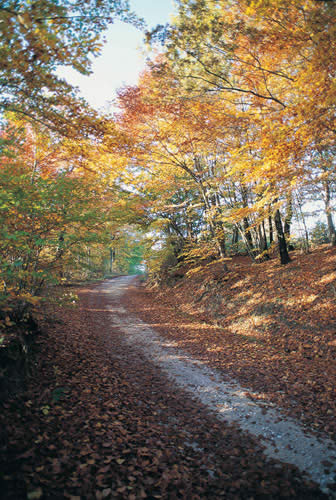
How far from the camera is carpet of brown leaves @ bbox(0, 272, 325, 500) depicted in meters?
2.71

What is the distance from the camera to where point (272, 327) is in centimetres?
818

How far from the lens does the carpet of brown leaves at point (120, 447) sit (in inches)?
106

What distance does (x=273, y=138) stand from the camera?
5809 millimetres

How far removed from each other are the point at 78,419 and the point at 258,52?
8357mm

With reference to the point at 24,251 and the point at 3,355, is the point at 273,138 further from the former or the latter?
the point at 3,355

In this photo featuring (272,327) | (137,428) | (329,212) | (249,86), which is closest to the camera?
(137,428)

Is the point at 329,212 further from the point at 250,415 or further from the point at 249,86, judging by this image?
the point at 250,415

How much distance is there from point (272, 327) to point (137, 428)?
590 cm

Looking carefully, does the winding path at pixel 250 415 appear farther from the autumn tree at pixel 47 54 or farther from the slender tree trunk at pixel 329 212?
the slender tree trunk at pixel 329 212

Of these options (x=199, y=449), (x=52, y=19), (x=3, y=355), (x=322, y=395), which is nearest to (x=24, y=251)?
(x=3, y=355)

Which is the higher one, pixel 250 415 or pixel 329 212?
pixel 329 212

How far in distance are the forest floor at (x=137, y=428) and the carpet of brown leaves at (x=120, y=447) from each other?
12 mm

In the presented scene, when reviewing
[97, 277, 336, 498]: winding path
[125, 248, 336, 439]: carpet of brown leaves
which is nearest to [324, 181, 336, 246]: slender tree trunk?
[125, 248, 336, 439]: carpet of brown leaves

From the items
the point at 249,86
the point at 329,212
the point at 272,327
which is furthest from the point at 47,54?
the point at 329,212
